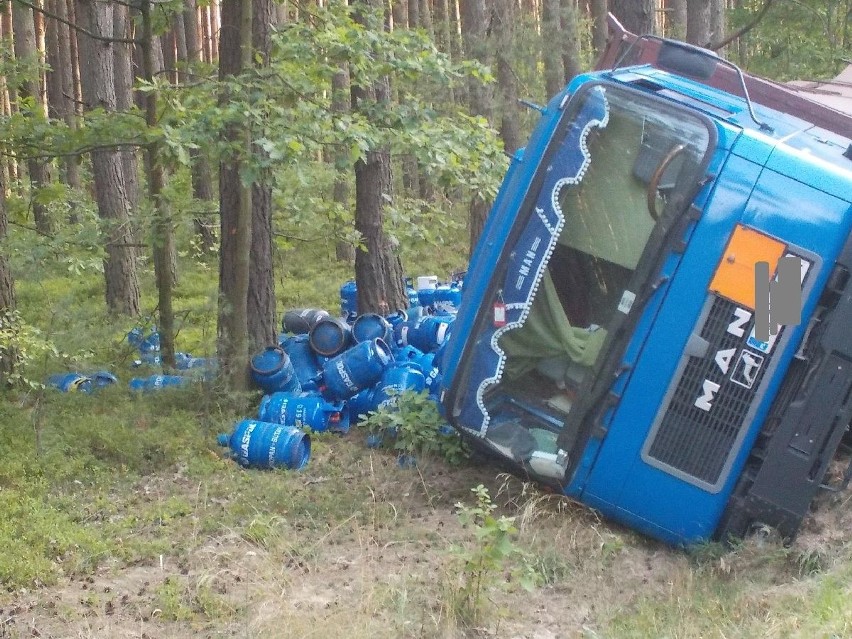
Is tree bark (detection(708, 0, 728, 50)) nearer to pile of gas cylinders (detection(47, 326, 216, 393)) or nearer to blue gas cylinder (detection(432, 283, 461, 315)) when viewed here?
blue gas cylinder (detection(432, 283, 461, 315))

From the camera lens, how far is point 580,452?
18.4 ft

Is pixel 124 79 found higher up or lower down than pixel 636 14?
lower down

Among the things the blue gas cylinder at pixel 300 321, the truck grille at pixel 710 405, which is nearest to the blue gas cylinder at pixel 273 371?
the blue gas cylinder at pixel 300 321

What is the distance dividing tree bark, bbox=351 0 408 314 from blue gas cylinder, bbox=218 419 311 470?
4.02 m

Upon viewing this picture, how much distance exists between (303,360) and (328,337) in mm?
343

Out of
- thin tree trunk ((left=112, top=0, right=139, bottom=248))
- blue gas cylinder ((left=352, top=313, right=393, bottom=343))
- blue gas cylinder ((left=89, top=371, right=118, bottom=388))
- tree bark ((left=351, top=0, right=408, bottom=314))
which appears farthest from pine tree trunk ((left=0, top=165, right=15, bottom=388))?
thin tree trunk ((left=112, top=0, right=139, bottom=248))

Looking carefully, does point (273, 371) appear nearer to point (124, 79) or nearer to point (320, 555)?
point (320, 555)

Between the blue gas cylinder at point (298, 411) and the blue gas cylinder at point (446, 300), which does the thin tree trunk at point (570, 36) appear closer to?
the blue gas cylinder at point (446, 300)

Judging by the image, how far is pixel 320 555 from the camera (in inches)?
222

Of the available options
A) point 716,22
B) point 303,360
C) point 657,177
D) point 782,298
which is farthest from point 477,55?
point 782,298

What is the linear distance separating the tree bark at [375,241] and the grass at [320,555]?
13.2 ft

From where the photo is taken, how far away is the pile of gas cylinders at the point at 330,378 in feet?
23.9

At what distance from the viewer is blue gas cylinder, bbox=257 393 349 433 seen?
8.02m

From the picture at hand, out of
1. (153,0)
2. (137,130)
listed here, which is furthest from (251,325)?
(153,0)
